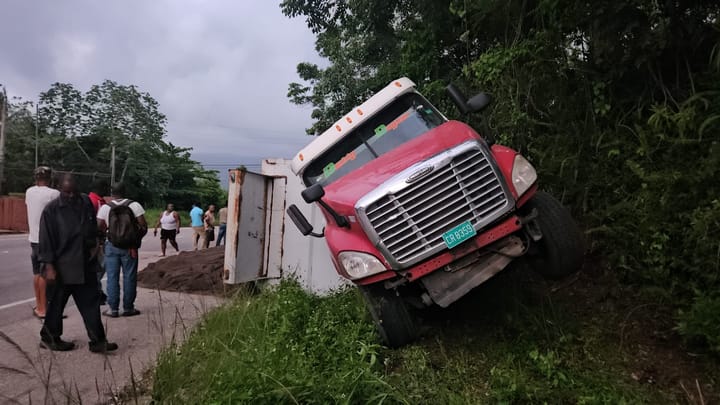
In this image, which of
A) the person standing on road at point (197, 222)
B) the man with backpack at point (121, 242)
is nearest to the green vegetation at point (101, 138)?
the person standing on road at point (197, 222)

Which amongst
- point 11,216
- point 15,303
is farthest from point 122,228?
point 11,216

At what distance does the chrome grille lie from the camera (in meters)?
3.63

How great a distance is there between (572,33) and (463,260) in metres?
3.26

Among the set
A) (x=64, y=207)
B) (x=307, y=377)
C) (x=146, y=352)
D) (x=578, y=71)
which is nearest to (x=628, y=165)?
(x=578, y=71)

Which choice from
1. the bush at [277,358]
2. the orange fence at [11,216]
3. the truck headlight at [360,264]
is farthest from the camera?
the orange fence at [11,216]

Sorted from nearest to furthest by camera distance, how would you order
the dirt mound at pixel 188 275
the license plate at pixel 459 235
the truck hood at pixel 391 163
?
the license plate at pixel 459 235
the truck hood at pixel 391 163
the dirt mound at pixel 188 275

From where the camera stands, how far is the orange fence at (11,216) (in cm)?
2181

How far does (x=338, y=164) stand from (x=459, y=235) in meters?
1.66

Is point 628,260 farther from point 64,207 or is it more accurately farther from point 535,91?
point 64,207

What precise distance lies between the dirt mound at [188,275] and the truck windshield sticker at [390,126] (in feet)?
12.1

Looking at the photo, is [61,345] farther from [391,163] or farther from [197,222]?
[197,222]

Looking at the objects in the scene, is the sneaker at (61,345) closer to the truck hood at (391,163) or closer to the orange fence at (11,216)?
the truck hood at (391,163)

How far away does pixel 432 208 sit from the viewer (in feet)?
12.0

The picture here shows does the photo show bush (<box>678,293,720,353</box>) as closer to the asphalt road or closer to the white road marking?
the asphalt road
